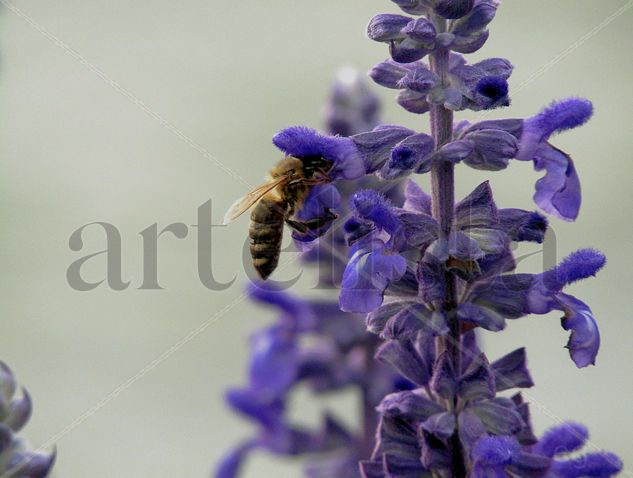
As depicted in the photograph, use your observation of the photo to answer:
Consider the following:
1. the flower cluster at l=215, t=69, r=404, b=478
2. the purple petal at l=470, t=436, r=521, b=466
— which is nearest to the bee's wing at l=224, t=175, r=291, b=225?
the flower cluster at l=215, t=69, r=404, b=478

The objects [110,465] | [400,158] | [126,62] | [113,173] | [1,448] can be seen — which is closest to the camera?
[1,448]

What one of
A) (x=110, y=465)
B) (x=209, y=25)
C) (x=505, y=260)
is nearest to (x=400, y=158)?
(x=505, y=260)

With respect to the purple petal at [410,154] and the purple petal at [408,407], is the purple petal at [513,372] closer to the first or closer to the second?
the purple petal at [408,407]

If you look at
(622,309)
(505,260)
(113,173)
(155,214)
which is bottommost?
(505,260)

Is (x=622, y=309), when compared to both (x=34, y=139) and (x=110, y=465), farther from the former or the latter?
(x=34, y=139)

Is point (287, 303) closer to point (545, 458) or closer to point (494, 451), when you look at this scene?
point (545, 458)

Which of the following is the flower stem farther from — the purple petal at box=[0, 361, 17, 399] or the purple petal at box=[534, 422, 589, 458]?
the purple petal at box=[0, 361, 17, 399]
